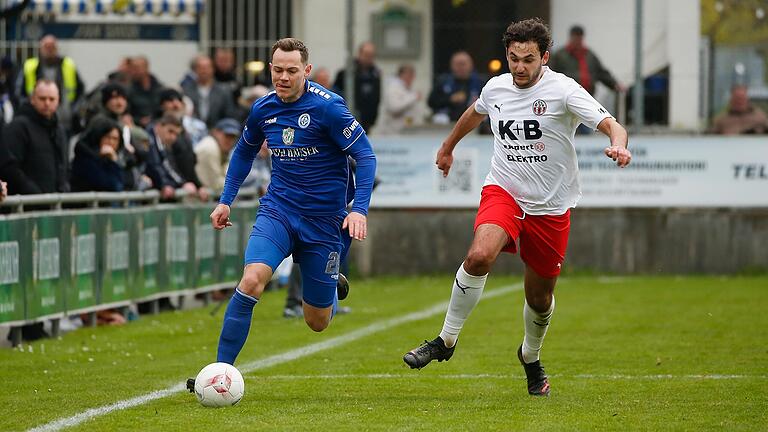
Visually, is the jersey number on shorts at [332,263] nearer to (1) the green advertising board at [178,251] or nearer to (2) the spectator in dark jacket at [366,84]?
(1) the green advertising board at [178,251]

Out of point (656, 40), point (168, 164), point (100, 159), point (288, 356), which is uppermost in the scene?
point (656, 40)

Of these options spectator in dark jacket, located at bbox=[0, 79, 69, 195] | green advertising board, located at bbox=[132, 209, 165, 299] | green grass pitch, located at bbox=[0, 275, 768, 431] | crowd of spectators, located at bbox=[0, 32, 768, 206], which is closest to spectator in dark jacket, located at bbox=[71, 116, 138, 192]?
crowd of spectators, located at bbox=[0, 32, 768, 206]

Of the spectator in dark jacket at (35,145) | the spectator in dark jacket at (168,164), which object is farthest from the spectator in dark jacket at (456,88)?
the spectator in dark jacket at (35,145)

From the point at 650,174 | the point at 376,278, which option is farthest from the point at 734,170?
the point at 376,278

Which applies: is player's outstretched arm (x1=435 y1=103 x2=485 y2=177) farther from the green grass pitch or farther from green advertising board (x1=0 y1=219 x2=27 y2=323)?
green advertising board (x1=0 y1=219 x2=27 y2=323)

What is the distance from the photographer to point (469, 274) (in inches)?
358

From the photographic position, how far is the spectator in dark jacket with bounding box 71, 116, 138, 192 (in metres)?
14.7

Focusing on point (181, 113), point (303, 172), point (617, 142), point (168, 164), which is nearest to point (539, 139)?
point (617, 142)

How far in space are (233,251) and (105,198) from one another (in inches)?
153

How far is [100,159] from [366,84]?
589cm

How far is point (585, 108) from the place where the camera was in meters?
9.03

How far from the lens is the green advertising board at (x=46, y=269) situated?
42.0 ft

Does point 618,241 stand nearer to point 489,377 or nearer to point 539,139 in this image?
point 489,377

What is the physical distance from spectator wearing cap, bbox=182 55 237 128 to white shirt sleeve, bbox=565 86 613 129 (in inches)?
445
